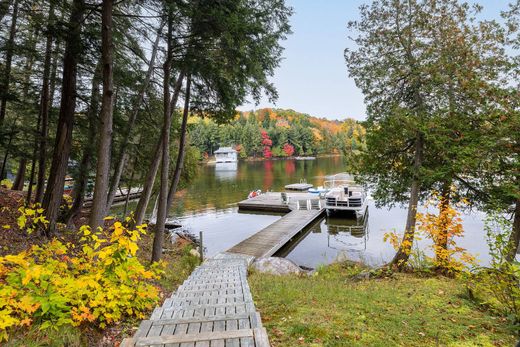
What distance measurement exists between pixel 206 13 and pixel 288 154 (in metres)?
84.0

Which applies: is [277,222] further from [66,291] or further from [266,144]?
[266,144]

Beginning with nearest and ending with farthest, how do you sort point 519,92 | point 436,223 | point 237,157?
point 436,223
point 519,92
point 237,157

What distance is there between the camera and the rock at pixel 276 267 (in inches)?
362

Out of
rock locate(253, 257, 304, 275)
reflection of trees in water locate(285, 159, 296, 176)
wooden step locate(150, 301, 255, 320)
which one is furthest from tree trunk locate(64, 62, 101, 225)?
reflection of trees in water locate(285, 159, 296, 176)

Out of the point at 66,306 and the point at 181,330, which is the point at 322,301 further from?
the point at 66,306

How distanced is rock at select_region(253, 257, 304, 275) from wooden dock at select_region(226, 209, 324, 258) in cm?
193

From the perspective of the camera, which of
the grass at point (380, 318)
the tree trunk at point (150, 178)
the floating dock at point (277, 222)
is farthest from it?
the floating dock at point (277, 222)

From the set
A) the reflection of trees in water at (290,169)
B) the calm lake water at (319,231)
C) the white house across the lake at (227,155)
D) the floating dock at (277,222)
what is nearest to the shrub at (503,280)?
the calm lake water at (319,231)

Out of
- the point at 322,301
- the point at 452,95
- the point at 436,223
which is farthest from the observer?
the point at 452,95

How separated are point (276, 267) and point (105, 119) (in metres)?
6.72

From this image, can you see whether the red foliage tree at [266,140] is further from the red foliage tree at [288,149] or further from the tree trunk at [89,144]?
the tree trunk at [89,144]

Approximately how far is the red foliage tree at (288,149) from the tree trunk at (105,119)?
276 feet

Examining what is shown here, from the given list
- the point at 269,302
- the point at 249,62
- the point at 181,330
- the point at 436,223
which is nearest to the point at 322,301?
the point at 269,302

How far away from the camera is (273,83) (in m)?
8.27
